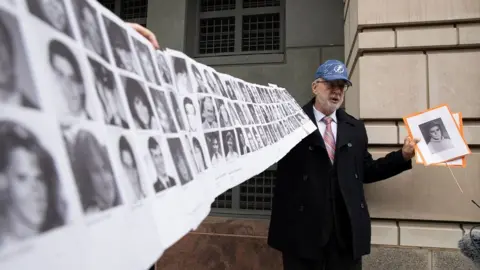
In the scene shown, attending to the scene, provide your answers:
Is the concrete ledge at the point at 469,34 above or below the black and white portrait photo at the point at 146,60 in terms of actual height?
above

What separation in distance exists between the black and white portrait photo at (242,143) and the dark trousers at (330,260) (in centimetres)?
134

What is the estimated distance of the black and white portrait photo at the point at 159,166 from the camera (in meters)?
0.98

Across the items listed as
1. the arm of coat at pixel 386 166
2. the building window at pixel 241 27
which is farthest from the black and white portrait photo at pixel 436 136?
the building window at pixel 241 27

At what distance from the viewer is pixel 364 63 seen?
399 centimetres

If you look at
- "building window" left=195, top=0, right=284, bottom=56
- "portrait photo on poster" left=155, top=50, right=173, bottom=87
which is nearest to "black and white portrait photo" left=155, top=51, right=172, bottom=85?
"portrait photo on poster" left=155, top=50, right=173, bottom=87

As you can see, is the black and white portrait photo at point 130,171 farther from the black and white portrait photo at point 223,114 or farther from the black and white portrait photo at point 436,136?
the black and white portrait photo at point 436,136

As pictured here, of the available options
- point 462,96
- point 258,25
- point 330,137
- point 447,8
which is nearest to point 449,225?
point 462,96

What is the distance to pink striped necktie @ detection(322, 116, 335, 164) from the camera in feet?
9.64

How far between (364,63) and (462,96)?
102 cm

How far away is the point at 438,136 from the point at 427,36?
4.48 ft

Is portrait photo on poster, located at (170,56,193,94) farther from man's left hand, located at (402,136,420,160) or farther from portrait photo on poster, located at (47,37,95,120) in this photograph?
man's left hand, located at (402,136,420,160)

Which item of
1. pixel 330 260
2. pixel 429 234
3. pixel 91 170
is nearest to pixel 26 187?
pixel 91 170

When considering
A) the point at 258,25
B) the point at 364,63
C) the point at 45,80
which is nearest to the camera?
the point at 45,80

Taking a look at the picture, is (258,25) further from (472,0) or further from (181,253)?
(181,253)
